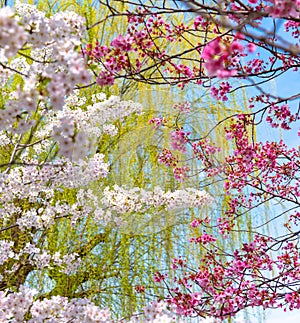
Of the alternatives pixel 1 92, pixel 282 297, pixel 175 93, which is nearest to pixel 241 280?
pixel 282 297

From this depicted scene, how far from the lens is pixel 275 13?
1.24m

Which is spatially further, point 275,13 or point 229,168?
point 229,168

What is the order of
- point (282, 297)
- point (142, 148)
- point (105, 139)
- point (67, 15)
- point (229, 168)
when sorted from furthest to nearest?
point (105, 139) < point (142, 148) < point (229, 168) < point (282, 297) < point (67, 15)

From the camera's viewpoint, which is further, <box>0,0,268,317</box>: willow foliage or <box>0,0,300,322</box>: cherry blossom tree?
<box>0,0,268,317</box>: willow foliage

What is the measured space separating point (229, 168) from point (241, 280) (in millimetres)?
1094

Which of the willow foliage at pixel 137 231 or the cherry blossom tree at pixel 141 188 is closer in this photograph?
the cherry blossom tree at pixel 141 188

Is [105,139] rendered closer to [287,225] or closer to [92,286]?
[92,286]

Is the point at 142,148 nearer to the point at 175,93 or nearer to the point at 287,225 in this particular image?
the point at 175,93

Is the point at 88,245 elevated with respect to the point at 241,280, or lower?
elevated

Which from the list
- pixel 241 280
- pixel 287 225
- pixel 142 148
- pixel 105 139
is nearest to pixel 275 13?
pixel 241 280

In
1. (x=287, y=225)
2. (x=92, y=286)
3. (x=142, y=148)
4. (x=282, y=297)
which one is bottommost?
(x=282, y=297)

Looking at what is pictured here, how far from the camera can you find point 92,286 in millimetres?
3975

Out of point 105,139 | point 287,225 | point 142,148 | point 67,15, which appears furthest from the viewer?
point 105,139

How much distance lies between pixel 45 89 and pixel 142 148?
113 inches
